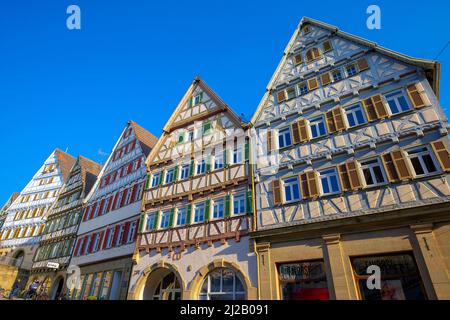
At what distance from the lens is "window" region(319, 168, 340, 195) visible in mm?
11320

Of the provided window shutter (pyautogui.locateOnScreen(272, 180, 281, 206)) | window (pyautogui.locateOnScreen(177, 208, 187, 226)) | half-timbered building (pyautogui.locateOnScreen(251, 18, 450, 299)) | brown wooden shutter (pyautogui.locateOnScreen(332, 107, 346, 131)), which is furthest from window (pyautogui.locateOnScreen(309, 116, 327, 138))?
window (pyautogui.locateOnScreen(177, 208, 187, 226))

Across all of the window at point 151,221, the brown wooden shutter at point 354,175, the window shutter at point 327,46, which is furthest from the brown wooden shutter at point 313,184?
the window at point 151,221

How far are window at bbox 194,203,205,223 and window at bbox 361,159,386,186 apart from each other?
7.97 metres

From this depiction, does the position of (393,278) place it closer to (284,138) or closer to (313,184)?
(313,184)

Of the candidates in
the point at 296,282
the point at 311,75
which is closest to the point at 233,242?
the point at 296,282

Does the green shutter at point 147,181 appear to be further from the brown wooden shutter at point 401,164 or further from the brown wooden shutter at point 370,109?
the brown wooden shutter at point 401,164

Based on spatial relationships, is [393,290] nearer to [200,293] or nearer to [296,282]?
[296,282]

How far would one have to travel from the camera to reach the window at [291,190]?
477 inches

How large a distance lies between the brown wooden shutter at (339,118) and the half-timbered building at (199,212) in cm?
465

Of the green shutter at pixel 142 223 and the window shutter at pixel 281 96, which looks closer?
the window shutter at pixel 281 96

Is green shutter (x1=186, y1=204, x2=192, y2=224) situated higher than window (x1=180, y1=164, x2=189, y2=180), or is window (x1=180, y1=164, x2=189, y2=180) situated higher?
window (x1=180, y1=164, x2=189, y2=180)

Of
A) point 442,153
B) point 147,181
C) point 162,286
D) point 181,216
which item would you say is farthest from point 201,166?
point 442,153

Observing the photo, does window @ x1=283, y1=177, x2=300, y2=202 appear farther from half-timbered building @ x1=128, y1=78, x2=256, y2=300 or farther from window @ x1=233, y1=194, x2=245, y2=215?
window @ x1=233, y1=194, x2=245, y2=215
